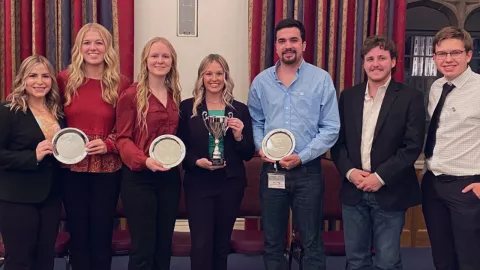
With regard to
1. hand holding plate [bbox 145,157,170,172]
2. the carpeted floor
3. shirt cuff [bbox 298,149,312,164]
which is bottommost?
the carpeted floor

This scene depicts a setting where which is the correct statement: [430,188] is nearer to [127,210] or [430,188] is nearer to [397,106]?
[397,106]

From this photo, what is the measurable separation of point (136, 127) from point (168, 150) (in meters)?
0.25

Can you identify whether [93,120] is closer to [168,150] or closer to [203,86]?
[168,150]

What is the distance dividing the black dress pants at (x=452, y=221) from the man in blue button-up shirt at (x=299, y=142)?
0.67m

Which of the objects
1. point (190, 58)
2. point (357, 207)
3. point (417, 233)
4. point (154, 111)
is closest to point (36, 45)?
point (190, 58)

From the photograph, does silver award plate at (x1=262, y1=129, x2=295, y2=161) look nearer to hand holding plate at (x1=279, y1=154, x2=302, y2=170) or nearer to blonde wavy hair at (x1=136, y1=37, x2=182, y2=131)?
hand holding plate at (x1=279, y1=154, x2=302, y2=170)

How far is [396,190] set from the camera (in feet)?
9.34

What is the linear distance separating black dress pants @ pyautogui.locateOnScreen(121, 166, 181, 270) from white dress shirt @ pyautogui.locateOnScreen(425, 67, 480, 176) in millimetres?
1628

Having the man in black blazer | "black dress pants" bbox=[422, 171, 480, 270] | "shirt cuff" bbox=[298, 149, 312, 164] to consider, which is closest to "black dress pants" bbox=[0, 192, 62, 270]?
"shirt cuff" bbox=[298, 149, 312, 164]

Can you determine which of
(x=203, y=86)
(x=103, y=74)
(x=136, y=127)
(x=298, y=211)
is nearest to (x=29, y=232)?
(x=136, y=127)

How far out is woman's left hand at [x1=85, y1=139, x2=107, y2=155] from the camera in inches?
109

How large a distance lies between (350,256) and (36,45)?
10.0 ft

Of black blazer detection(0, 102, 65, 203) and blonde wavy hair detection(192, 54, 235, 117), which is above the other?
blonde wavy hair detection(192, 54, 235, 117)

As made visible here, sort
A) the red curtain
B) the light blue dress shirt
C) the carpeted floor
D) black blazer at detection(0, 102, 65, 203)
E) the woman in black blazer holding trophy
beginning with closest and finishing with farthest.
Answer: black blazer at detection(0, 102, 65, 203), the woman in black blazer holding trophy, the light blue dress shirt, the carpeted floor, the red curtain
